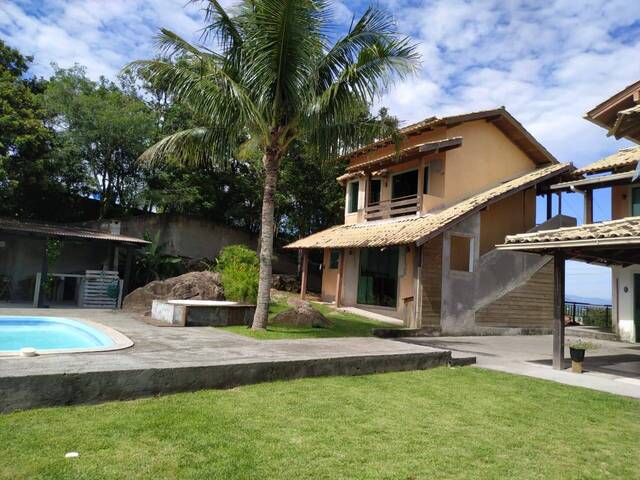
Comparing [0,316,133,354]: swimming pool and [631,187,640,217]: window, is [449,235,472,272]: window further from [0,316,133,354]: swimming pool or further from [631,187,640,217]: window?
[0,316,133,354]: swimming pool

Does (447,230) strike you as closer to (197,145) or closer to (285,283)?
(197,145)

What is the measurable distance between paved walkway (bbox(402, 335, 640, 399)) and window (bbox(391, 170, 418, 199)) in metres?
6.78

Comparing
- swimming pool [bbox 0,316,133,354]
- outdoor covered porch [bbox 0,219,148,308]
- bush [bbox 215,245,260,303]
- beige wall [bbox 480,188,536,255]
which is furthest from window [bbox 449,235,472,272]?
swimming pool [bbox 0,316,133,354]

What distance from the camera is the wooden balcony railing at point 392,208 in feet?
59.3

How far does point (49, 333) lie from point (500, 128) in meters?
17.4

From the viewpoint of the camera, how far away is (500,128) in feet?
64.7

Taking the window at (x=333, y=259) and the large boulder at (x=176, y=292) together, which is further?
the window at (x=333, y=259)

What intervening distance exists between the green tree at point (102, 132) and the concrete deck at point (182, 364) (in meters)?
14.2

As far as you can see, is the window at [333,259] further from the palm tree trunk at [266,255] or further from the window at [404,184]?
the palm tree trunk at [266,255]

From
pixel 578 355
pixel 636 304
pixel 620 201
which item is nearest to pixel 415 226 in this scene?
pixel 578 355

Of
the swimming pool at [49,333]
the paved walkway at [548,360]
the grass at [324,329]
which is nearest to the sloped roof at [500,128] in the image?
the grass at [324,329]

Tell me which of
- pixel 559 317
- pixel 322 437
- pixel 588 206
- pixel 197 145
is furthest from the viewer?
pixel 588 206

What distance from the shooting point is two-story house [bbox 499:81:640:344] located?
8117 millimetres

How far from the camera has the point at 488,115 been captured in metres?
18.5
